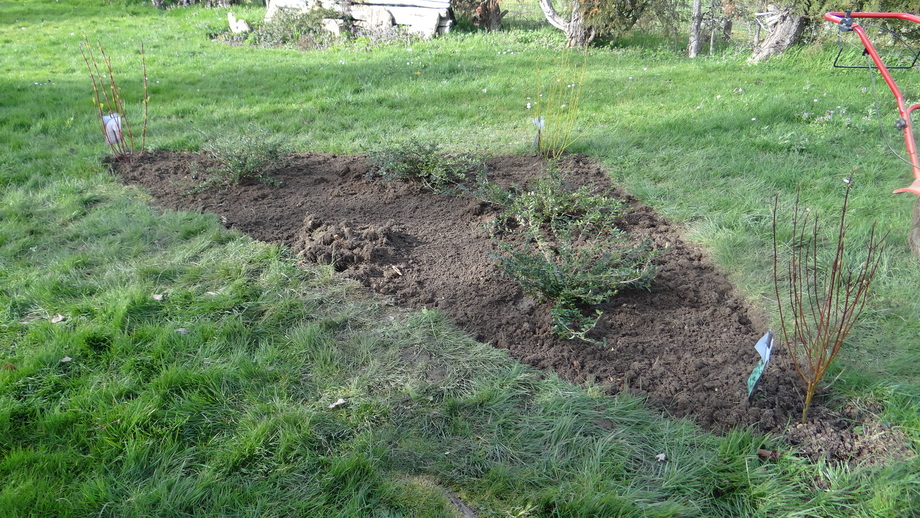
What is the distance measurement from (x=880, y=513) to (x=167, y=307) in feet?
11.3

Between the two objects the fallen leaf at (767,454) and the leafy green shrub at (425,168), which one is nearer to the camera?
the fallen leaf at (767,454)

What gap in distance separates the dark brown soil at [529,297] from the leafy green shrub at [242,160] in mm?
99

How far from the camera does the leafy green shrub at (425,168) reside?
15.5 ft

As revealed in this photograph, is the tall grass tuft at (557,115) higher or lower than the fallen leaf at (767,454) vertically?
higher

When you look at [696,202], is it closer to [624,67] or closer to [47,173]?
[624,67]

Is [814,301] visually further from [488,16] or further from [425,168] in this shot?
[488,16]

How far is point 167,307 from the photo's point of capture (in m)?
3.34

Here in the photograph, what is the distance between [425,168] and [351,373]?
233cm

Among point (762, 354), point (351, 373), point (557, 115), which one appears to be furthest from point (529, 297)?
point (557, 115)

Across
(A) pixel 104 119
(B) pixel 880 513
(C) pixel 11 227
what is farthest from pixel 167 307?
(B) pixel 880 513

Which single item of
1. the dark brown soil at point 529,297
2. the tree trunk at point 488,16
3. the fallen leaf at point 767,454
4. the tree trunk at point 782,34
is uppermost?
the tree trunk at point 488,16

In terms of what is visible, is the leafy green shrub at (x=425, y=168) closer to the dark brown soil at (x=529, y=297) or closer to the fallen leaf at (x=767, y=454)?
the dark brown soil at (x=529, y=297)

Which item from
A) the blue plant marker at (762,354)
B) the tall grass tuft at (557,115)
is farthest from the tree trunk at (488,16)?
the blue plant marker at (762,354)

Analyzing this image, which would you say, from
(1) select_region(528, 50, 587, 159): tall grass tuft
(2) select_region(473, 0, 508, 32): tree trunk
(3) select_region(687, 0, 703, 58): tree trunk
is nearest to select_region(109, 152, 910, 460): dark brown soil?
(1) select_region(528, 50, 587, 159): tall grass tuft
